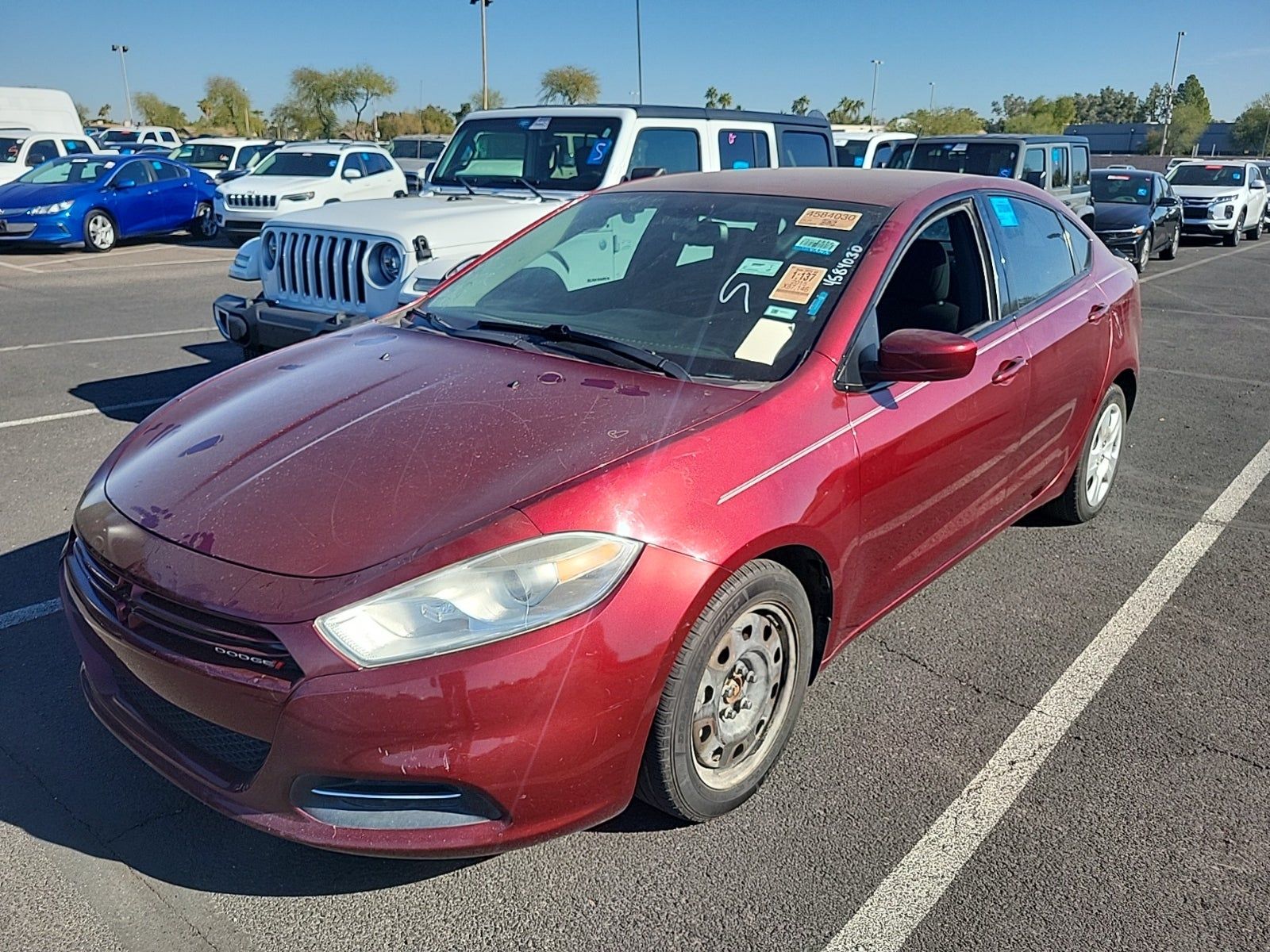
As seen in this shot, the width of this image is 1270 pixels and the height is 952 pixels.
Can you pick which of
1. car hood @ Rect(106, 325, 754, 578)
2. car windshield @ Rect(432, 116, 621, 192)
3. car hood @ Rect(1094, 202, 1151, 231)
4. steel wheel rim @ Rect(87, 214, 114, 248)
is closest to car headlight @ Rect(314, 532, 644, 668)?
car hood @ Rect(106, 325, 754, 578)

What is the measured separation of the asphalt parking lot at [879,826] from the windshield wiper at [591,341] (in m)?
1.22

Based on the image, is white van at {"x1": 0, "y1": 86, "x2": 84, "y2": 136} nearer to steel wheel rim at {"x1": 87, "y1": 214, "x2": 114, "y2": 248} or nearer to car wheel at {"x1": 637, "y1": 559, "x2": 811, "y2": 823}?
steel wheel rim at {"x1": 87, "y1": 214, "x2": 114, "y2": 248}

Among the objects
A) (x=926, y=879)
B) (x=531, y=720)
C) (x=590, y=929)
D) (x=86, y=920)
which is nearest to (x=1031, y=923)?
(x=926, y=879)

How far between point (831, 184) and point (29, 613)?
335 cm

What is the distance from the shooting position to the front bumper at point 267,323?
5621mm

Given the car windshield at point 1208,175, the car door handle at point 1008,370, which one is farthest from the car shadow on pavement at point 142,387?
the car windshield at point 1208,175

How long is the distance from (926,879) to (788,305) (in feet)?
5.50

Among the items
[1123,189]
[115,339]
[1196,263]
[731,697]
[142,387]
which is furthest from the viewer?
[1196,263]

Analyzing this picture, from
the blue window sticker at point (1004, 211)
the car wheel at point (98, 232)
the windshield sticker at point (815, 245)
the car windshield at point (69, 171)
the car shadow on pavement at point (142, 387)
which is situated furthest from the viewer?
the car windshield at point (69, 171)

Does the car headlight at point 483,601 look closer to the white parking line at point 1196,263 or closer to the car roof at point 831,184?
the car roof at point 831,184

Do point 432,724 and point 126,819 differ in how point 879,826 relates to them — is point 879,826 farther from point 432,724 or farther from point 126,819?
point 126,819

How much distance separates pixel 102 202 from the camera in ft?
53.0

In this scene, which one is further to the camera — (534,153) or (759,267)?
(534,153)

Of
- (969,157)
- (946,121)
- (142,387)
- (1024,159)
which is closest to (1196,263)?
(969,157)
